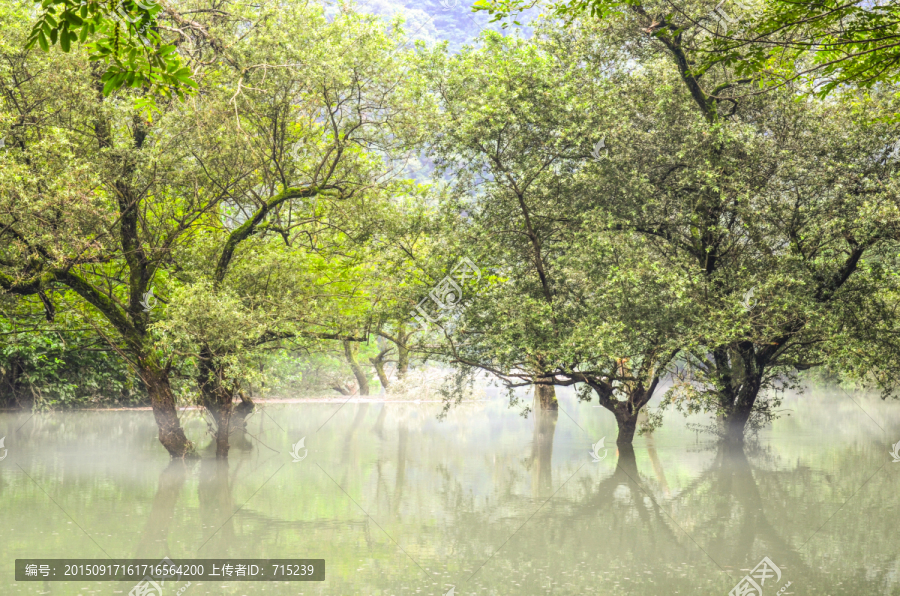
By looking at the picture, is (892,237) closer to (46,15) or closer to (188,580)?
(188,580)

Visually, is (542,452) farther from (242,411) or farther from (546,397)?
(242,411)

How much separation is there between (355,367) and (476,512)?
92.2ft

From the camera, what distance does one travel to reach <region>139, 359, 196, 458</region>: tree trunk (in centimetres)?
1634

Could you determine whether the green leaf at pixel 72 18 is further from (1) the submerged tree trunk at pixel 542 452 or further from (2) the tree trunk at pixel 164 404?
(2) the tree trunk at pixel 164 404

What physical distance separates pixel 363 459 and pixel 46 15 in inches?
615

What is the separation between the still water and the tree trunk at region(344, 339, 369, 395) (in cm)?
1126

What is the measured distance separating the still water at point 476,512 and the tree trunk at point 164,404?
0.50 m

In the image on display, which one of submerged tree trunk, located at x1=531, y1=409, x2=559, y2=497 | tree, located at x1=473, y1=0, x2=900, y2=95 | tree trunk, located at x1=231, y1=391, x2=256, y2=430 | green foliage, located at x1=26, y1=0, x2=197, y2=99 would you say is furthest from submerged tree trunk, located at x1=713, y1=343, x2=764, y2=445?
green foliage, located at x1=26, y1=0, x2=197, y2=99

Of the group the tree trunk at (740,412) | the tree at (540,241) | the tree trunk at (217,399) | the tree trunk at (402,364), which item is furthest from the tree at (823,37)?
the tree trunk at (402,364)

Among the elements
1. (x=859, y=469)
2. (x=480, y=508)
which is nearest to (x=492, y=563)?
(x=480, y=508)

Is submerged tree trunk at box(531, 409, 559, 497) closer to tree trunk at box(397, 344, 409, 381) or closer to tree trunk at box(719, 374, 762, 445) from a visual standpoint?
tree trunk at box(719, 374, 762, 445)

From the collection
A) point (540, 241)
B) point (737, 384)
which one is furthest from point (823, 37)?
point (737, 384)

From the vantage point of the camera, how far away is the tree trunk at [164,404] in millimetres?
16344

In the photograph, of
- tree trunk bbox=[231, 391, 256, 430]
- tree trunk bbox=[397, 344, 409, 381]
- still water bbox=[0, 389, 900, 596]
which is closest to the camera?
still water bbox=[0, 389, 900, 596]
